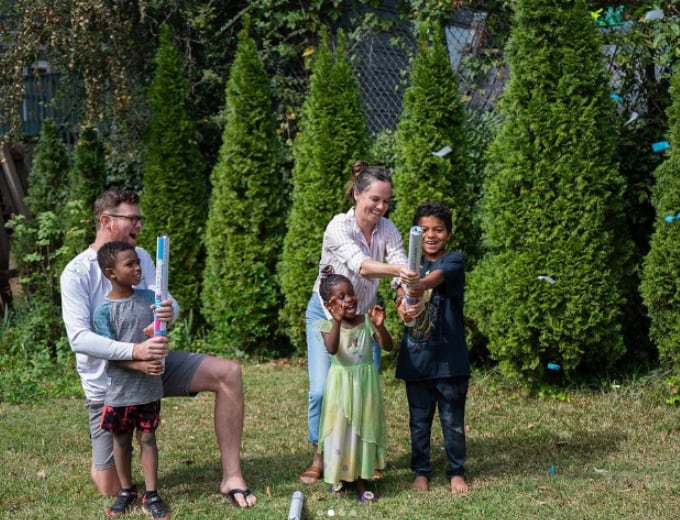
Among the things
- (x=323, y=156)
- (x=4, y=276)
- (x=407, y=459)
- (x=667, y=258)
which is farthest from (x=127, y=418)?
(x=4, y=276)

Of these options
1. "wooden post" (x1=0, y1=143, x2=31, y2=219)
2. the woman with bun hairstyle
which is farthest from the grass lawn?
"wooden post" (x1=0, y1=143, x2=31, y2=219)

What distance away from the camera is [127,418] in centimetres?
444

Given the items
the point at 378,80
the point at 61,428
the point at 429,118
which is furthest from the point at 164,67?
the point at 61,428

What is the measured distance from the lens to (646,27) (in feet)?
23.2

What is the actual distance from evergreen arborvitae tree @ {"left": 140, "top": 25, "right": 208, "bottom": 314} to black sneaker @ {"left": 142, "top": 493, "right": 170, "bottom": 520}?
190 inches

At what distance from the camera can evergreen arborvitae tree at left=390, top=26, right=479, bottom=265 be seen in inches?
290

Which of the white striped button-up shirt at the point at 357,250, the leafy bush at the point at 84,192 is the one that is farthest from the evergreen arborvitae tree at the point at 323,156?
the white striped button-up shirt at the point at 357,250

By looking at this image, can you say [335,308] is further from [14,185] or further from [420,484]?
[14,185]

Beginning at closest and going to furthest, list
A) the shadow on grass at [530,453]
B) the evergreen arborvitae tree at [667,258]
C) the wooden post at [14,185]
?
the shadow on grass at [530,453]
the evergreen arborvitae tree at [667,258]
the wooden post at [14,185]

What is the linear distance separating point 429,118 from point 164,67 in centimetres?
330

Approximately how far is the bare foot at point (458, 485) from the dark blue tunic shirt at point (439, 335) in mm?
549

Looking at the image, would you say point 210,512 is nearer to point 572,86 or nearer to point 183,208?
point 572,86

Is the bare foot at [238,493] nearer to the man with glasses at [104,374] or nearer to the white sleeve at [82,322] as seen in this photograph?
the man with glasses at [104,374]

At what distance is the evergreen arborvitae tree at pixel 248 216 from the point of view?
8.66 meters
